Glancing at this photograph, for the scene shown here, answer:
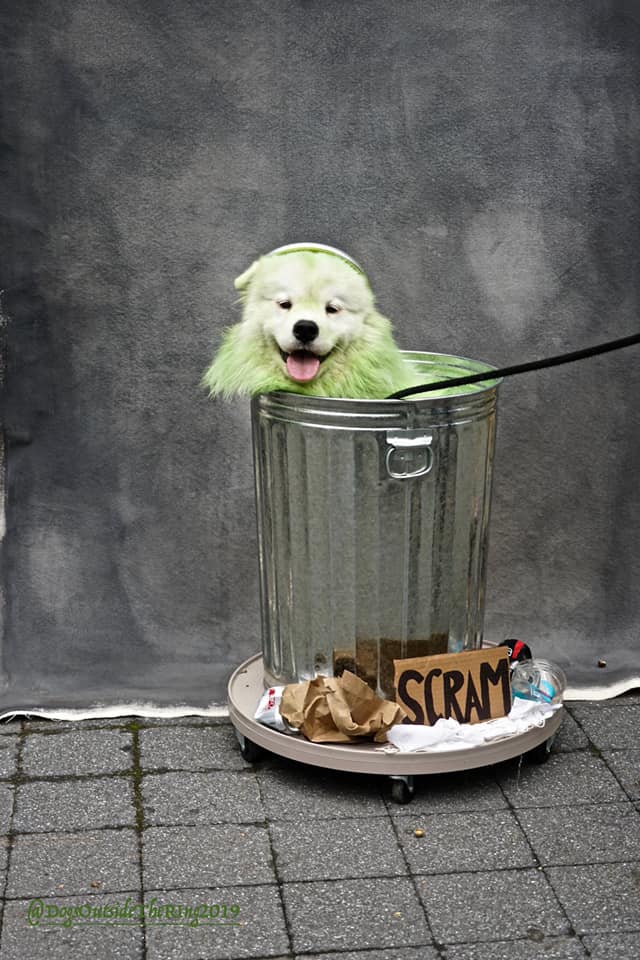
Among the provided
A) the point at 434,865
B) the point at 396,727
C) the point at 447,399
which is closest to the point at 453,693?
the point at 396,727

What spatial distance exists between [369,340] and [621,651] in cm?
169

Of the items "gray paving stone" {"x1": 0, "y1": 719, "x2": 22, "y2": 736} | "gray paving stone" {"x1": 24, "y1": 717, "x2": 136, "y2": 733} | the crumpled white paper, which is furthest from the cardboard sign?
"gray paving stone" {"x1": 0, "y1": 719, "x2": 22, "y2": 736}

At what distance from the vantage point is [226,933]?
271 centimetres

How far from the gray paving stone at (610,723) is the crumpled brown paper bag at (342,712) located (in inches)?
32.0

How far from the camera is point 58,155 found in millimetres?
3699

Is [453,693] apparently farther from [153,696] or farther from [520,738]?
[153,696]

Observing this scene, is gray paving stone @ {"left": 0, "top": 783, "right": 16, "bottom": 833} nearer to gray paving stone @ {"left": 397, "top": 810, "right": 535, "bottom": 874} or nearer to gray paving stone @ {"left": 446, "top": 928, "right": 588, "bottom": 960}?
gray paving stone @ {"left": 397, "top": 810, "right": 535, "bottom": 874}

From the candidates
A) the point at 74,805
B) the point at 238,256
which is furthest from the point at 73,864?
the point at 238,256

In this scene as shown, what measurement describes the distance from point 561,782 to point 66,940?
1.52 m

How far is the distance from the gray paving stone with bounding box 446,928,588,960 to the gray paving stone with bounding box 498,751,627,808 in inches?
24.6

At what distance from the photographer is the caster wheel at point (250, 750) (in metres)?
3.51

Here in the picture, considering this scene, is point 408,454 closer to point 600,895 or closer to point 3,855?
point 600,895

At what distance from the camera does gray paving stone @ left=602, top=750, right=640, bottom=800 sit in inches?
133

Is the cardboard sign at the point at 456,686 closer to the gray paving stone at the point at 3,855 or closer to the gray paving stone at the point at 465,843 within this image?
the gray paving stone at the point at 465,843
